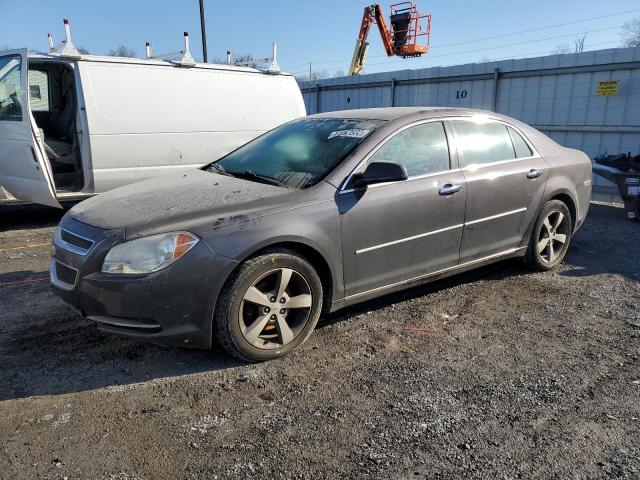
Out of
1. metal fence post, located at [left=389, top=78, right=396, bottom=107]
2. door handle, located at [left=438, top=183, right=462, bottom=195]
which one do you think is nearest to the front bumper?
door handle, located at [left=438, top=183, right=462, bottom=195]

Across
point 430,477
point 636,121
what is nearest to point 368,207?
point 430,477

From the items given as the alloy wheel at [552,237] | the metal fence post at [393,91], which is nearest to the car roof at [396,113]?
the alloy wheel at [552,237]

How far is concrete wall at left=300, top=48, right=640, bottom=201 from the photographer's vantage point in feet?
32.4

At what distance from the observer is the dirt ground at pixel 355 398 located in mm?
2459

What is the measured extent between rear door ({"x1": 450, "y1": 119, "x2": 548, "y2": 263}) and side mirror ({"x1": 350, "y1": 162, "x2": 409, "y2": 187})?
35.4 inches

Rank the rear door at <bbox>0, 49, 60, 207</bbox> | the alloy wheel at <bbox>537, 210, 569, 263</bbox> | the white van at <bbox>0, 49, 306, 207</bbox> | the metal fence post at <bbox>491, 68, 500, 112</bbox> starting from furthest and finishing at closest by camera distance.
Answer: the metal fence post at <bbox>491, 68, 500, 112</bbox>, the white van at <bbox>0, 49, 306, 207</bbox>, the rear door at <bbox>0, 49, 60, 207</bbox>, the alloy wheel at <bbox>537, 210, 569, 263</bbox>

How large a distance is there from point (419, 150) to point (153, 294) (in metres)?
2.32

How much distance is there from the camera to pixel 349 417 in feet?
9.21

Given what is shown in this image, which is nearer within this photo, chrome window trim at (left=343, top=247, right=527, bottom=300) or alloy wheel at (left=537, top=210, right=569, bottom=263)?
chrome window trim at (left=343, top=247, right=527, bottom=300)

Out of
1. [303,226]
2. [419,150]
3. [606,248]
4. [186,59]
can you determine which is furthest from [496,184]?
[186,59]

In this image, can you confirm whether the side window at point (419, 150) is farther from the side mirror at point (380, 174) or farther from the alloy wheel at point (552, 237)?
the alloy wheel at point (552, 237)

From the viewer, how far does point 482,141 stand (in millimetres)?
4562

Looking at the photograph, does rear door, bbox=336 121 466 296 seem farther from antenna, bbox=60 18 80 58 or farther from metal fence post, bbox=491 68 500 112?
metal fence post, bbox=491 68 500 112

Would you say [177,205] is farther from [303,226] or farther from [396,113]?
[396,113]
